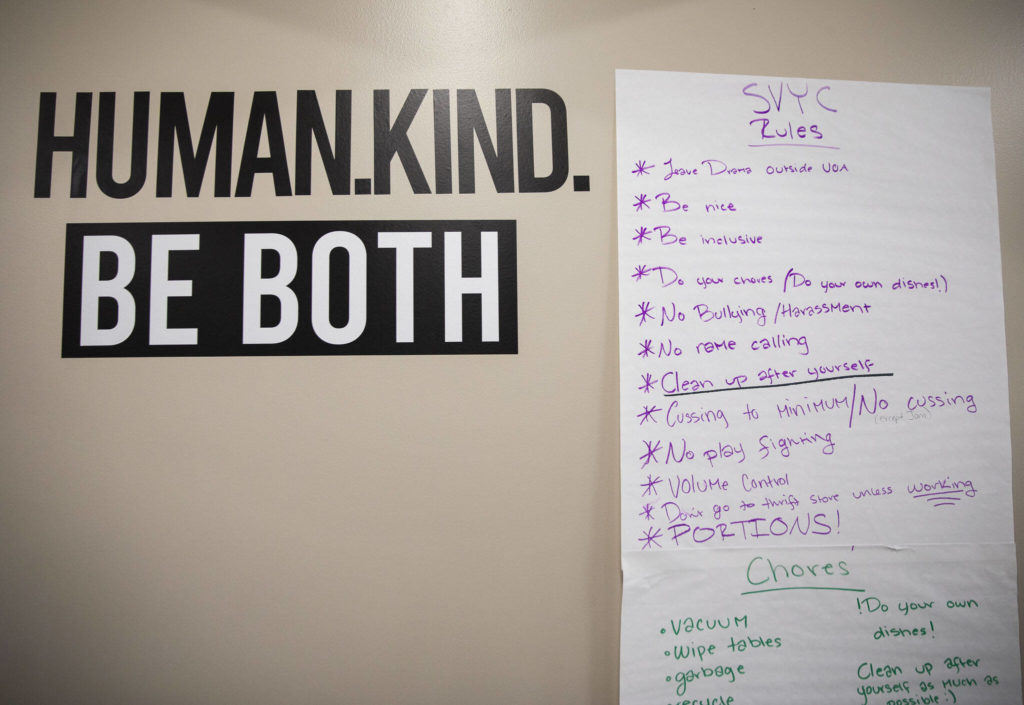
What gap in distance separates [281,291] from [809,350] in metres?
1.29

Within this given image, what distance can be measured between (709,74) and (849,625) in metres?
1.39

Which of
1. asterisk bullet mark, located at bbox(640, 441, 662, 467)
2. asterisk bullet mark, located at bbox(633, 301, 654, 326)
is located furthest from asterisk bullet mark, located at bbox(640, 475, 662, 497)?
asterisk bullet mark, located at bbox(633, 301, 654, 326)

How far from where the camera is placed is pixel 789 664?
1.25 m

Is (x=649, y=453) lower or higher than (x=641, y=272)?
lower

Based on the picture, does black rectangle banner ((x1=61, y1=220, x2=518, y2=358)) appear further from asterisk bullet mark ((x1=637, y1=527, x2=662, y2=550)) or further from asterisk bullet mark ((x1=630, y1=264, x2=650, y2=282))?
asterisk bullet mark ((x1=637, y1=527, x2=662, y2=550))

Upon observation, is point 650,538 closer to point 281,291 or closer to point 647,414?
point 647,414

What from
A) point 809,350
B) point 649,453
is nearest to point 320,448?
point 649,453

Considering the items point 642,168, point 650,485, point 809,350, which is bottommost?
point 650,485

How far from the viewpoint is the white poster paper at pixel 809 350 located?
126 cm

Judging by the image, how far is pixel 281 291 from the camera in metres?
1.27

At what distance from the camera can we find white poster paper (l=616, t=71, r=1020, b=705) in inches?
49.6

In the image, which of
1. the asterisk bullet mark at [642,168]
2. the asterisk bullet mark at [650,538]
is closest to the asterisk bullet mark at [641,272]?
the asterisk bullet mark at [642,168]

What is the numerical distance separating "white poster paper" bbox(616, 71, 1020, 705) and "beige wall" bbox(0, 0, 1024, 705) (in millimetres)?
106

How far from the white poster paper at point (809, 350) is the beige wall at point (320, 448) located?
0.11 metres
